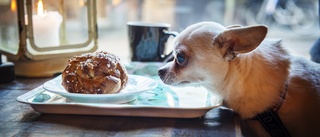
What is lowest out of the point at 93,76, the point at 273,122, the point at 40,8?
the point at 273,122

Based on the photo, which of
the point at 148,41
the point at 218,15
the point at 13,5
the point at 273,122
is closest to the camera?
the point at 273,122

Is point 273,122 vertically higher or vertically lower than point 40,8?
lower

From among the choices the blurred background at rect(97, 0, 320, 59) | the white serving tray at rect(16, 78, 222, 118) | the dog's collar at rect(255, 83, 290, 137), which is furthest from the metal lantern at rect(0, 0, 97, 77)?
the blurred background at rect(97, 0, 320, 59)

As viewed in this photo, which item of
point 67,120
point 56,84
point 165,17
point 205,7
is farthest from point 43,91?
point 205,7

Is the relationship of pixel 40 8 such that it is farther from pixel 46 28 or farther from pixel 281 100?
pixel 281 100

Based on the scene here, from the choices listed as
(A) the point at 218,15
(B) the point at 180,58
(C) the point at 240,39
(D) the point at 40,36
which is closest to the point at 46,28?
(D) the point at 40,36

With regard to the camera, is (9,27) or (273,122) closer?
(273,122)

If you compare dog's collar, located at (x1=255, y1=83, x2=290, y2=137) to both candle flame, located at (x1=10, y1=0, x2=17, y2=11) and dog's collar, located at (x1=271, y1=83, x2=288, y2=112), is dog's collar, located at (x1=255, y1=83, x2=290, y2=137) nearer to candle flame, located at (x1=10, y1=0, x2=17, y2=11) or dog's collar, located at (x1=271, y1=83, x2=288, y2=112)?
dog's collar, located at (x1=271, y1=83, x2=288, y2=112)
